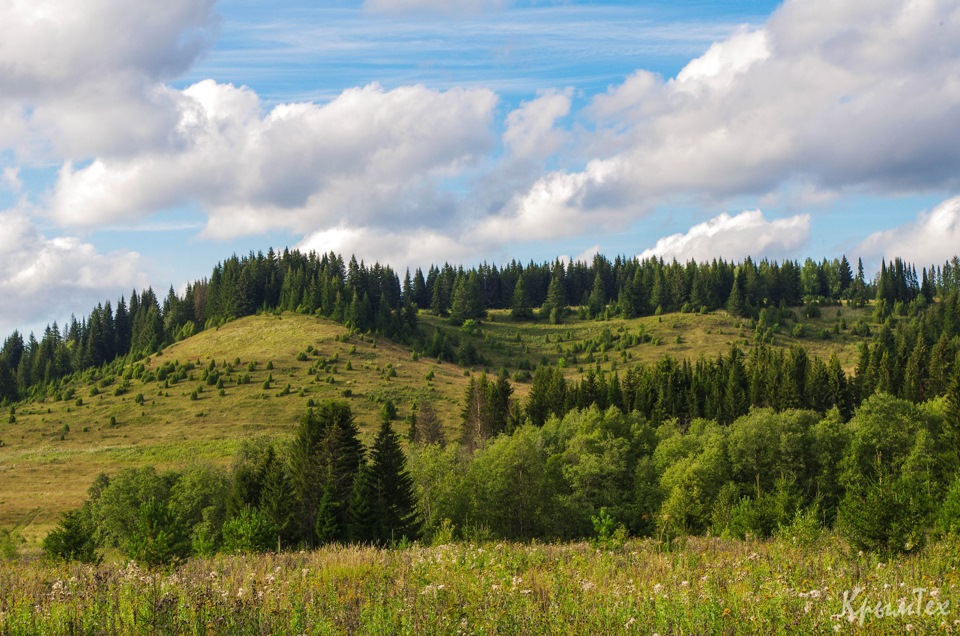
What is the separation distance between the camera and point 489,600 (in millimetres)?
10672

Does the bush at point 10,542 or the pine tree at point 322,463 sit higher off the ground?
the pine tree at point 322,463

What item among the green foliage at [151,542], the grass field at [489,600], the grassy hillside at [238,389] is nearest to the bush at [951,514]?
the grass field at [489,600]

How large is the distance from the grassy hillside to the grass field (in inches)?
2953

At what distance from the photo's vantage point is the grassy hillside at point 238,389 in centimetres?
10719

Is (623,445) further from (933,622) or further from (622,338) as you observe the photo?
(622,338)

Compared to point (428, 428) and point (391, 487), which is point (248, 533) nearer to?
point (391, 487)

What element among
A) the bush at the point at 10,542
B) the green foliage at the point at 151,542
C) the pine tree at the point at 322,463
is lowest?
the bush at the point at 10,542

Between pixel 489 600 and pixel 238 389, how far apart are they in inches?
5613

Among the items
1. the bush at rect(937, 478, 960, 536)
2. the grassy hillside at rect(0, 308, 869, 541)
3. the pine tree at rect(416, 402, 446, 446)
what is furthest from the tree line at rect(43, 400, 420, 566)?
the pine tree at rect(416, 402, 446, 446)

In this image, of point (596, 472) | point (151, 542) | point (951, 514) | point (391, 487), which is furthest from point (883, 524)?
point (596, 472)

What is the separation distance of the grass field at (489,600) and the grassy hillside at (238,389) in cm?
7501

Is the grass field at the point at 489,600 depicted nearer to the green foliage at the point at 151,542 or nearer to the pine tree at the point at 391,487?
the green foliage at the point at 151,542

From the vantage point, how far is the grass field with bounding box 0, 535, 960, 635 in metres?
9.52

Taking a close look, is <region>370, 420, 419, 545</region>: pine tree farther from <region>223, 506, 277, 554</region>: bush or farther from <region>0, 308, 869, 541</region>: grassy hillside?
<region>0, 308, 869, 541</region>: grassy hillside
